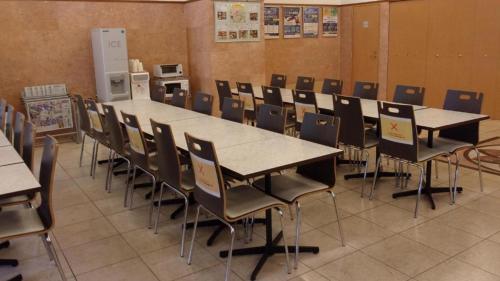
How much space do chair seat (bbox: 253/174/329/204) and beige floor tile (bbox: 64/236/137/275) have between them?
105cm

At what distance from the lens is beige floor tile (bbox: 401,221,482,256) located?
A: 308 centimetres

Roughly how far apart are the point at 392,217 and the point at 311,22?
617 centimetres

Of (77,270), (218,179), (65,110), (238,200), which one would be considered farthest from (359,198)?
(65,110)

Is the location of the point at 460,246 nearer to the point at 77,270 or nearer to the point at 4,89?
the point at 77,270

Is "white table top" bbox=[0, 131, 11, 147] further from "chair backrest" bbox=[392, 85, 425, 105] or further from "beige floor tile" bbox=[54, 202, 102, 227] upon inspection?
"chair backrest" bbox=[392, 85, 425, 105]

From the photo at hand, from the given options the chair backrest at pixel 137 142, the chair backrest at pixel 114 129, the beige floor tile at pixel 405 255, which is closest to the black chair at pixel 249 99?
the chair backrest at pixel 114 129

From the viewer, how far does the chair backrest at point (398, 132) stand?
3.50 meters

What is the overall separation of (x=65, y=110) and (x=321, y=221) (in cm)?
446

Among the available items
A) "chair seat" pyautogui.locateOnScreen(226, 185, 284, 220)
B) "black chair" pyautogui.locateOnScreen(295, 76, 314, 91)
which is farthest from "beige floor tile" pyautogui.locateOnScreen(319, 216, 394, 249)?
"black chair" pyautogui.locateOnScreen(295, 76, 314, 91)

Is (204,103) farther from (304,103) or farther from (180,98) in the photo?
(304,103)

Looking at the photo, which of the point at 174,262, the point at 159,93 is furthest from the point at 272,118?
the point at 159,93

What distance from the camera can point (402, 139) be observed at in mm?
3598

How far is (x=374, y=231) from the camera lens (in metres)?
3.37

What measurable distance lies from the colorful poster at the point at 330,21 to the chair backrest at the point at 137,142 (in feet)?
21.4
